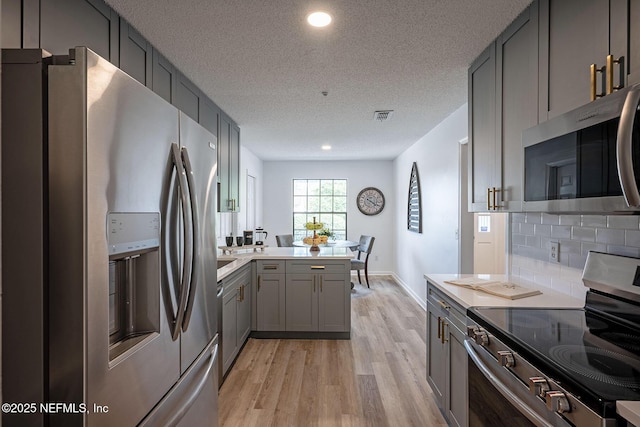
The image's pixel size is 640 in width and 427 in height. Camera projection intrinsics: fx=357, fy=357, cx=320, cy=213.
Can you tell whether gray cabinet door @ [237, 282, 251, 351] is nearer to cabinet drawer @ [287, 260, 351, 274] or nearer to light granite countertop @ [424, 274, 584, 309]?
cabinet drawer @ [287, 260, 351, 274]

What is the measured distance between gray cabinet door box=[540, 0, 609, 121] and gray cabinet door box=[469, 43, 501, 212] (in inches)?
20.2

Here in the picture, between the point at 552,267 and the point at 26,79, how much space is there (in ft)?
8.01

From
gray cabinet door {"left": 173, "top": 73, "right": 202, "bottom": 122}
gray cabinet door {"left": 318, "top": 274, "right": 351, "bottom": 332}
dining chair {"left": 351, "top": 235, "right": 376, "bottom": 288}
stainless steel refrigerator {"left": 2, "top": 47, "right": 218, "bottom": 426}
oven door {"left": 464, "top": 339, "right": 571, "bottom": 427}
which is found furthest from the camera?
dining chair {"left": 351, "top": 235, "right": 376, "bottom": 288}

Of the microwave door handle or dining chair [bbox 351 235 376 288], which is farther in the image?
dining chair [bbox 351 235 376 288]

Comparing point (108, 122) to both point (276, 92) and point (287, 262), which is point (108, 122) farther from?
point (287, 262)

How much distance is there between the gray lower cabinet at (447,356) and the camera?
1847mm

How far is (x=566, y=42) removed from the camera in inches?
60.8

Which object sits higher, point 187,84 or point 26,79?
point 187,84

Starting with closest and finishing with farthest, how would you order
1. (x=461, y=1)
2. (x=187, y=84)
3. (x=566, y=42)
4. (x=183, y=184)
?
(x=183, y=184), (x=566, y=42), (x=461, y=1), (x=187, y=84)

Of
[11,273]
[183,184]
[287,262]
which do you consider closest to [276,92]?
[287,262]

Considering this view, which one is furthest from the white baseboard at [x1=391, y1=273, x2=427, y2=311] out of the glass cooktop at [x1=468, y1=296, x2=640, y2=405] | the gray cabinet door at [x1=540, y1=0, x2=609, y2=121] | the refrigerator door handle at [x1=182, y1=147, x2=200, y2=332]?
the refrigerator door handle at [x1=182, y1=147, x2=200, y2=332]

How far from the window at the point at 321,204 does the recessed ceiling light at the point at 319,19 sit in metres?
5.53

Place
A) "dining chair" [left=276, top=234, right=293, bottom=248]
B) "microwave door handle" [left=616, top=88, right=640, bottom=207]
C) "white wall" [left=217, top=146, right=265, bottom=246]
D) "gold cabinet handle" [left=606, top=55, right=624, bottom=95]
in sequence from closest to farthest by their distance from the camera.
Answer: "microwave door handle" [left=616, top=88, right=640, bottom=207] → "gold cabinet handle" [left=606, top=55, right=624, bottom=95] → "white wall" [left=217, top=146, right=265, bottom=246] → "dining chair" [left=276, top=234, right=293, bottom=248]

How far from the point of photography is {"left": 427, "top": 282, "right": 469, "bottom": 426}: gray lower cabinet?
1.85 metres
